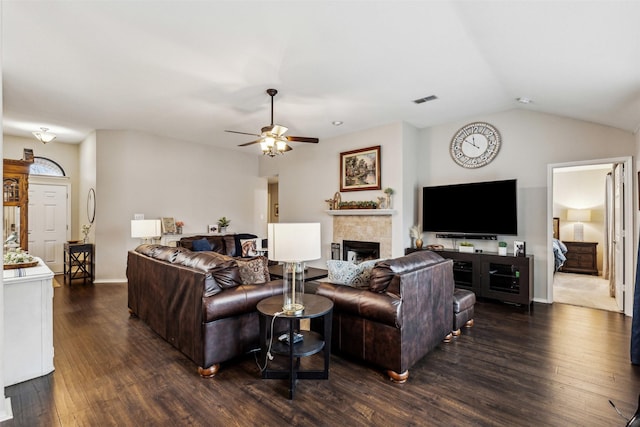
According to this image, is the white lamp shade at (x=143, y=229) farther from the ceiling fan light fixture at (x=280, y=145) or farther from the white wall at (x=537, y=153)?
the white wall at (x=537, y=153)

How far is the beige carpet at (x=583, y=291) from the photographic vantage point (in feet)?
15.1

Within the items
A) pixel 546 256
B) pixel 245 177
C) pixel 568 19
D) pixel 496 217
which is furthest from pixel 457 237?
pixel 245 177

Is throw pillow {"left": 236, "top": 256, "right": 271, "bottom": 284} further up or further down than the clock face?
further down

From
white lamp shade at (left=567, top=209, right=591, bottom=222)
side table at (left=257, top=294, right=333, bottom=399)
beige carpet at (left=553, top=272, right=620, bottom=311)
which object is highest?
white lamp shade at (left=567, top=209, right=591, bottom=222)

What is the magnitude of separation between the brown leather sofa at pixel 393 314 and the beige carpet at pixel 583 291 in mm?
3150

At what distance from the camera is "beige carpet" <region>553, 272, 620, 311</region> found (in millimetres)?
4605

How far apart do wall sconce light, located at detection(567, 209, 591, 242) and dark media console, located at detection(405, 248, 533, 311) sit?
3.71 meters

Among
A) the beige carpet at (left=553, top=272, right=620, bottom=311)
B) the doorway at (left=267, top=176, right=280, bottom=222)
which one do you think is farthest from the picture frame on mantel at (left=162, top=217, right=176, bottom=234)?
the beige carpet at (left=553, top=272, right=620, bottom=311)

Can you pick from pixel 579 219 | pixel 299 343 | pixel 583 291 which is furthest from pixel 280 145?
pixel 579 219

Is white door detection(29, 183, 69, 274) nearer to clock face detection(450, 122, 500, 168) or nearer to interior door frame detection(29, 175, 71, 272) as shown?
interior door frame detection(29, 175, 71, 272)

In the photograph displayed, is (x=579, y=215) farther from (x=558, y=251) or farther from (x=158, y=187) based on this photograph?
(x=158, y=187)

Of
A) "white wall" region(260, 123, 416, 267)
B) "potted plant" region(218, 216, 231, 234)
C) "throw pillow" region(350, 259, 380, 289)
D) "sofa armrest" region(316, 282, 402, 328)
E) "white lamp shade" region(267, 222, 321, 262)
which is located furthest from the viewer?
"potted plant" region(218, 216, 231, 234)

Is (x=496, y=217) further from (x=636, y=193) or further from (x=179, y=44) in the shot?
(x=179, y=44)

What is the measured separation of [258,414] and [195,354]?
2.84ft
